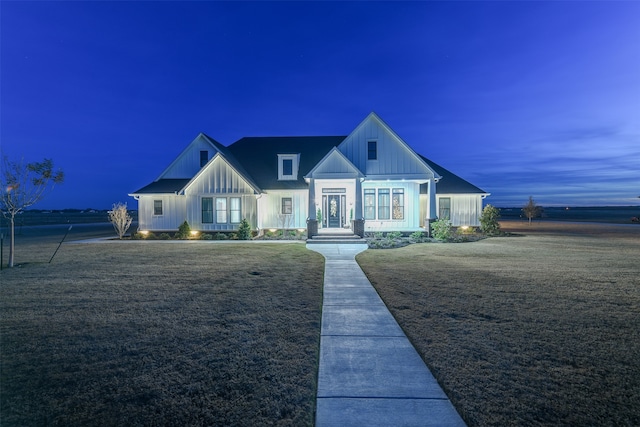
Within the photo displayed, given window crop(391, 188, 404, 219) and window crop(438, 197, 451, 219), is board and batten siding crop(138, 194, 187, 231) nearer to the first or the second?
window crop(391, 188, 404, 219)

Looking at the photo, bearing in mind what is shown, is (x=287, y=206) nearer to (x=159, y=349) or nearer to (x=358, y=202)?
(x=358, y=202)

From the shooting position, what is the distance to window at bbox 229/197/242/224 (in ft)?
70.9

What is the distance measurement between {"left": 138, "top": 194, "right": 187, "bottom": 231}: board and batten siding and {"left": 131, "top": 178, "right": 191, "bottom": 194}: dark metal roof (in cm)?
52

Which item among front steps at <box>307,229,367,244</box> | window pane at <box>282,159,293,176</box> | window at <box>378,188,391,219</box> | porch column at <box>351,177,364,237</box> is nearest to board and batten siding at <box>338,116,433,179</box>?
window at <box>378,188,391,219</box>

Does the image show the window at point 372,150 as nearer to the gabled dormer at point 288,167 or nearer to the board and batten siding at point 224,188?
the gabled dormer at point 288,167

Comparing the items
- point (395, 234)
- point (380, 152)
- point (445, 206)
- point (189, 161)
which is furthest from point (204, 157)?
point (445, 206)

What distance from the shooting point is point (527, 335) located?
17.0ft

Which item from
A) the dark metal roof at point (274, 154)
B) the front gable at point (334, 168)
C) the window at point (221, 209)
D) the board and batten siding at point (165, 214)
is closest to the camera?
the front gable at point (334, 168)

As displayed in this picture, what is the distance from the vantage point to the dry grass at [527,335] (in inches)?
133

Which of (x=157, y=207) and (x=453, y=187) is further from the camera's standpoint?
(x=453, y=187)

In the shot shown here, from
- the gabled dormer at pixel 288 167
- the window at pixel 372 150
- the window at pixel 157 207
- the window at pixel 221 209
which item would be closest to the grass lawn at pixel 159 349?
the window at pixel 221 209

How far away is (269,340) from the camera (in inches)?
196

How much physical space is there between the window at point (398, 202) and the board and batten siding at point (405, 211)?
21 centimetres

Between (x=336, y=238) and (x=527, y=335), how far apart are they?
46.0 feet
